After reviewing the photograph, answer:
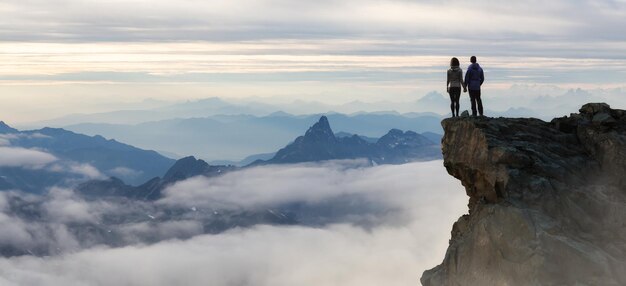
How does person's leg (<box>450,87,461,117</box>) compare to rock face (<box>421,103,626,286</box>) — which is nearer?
rock face (<box>421,103,626,286</box>)

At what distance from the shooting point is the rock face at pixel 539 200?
3484cm

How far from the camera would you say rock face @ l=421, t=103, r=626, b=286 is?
114 feet

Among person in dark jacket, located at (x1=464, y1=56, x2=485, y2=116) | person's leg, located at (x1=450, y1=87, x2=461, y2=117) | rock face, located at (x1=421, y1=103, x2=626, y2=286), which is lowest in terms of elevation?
rock face, located at (x1=421, y1=103, x2=626, y2=286)

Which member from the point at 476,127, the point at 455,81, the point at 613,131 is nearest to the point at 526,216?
the point at 476,127

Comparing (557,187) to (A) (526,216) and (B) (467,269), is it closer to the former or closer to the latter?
(A) (526,216)

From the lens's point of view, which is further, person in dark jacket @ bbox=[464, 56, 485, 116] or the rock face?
person in dark jacket @ bbox=[464, 56, 485, 116]

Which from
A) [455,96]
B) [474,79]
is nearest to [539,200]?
[474,79]

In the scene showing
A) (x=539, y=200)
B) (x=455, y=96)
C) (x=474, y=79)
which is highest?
Answer: (x=474, y=79)

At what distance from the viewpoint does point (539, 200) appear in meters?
38.1

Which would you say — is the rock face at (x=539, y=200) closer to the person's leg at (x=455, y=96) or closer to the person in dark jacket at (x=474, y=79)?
the person's leg at (x=455, y=96)

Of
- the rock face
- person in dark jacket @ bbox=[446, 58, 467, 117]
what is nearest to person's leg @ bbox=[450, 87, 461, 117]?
person in dark jacket @ bbox=[446, 58, 467, 117]

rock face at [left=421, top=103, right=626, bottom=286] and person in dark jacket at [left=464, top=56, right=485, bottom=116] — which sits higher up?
person in dark jacket at [left=464, top=56, right=485, bottom=116]

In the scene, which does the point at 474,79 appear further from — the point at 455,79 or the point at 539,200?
the point at 539,200

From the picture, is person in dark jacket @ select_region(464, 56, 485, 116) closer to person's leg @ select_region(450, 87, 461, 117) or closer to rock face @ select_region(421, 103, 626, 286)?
person's leg @ select_region(450, 87, 461, 117)
